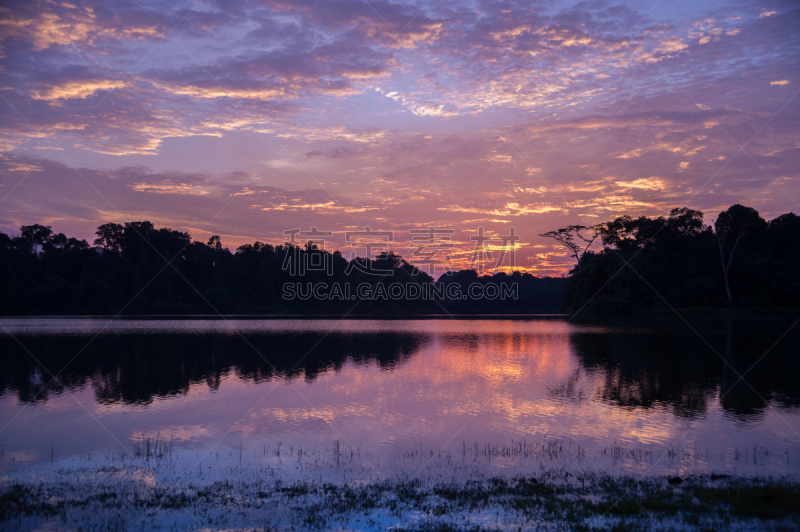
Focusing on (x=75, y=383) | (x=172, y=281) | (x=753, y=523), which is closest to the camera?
(x=753, y=523)

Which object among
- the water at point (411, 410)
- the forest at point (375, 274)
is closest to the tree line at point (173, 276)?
the forest at point (375, 274)

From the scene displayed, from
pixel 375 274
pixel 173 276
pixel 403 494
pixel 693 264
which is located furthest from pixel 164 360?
pixel 375 274

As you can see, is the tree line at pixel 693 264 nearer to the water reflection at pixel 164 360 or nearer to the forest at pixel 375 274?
the forest at pixel 375 274

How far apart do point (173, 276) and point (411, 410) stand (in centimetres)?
12256

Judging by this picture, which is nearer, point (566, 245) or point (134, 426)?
point (134, 426)

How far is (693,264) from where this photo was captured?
8894 centimetres

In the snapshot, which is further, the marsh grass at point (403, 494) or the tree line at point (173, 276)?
the tree line at point (173, 276)

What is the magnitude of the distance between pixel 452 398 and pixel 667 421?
826 centimetres

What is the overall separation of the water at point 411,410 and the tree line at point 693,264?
53.8 m

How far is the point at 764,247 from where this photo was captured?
88500 millimetres

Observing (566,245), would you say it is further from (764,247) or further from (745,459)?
(745,459)

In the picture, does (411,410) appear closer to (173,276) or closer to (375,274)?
(173,276)

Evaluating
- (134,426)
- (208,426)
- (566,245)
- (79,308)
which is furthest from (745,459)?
(79,308)

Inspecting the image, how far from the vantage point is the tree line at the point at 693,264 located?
83.9 meters
